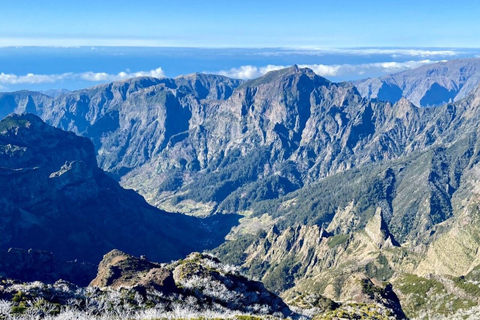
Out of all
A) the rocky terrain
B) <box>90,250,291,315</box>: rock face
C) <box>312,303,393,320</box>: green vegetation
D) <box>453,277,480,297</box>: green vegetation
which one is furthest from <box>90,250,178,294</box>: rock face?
<box>453,277,480,297</box>: green vegetation

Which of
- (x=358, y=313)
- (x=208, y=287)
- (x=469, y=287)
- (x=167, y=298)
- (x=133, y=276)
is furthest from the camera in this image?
(x=469, y=287)

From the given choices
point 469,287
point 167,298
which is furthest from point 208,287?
point 469,287

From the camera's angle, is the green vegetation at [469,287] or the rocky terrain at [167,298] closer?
the rocky terrain at [167,298]

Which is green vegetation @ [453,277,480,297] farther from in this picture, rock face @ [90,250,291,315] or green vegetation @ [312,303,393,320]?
rock face @ [90,250,291,315]

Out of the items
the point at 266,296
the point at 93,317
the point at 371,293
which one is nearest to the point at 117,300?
the point at 93,317

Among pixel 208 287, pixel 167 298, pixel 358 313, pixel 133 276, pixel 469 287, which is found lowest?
pixel 469 287

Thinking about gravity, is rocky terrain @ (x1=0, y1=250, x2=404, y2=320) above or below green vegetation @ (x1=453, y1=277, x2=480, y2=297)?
above

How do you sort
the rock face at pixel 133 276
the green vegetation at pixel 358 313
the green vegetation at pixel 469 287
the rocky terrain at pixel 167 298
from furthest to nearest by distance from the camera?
the green vegetation at pixel 469 287 < the green vegetation at pixel 358 313 < the rock face at pixel 133 276 < the rocky terrain at pixel 167 298

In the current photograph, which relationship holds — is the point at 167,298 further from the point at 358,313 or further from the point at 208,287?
the point at 358,313

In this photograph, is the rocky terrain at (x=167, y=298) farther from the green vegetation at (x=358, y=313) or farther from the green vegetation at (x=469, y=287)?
the green vegetation at (x=469, y=287)

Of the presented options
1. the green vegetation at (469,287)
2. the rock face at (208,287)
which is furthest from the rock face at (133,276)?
the green vegetation at (469,287)

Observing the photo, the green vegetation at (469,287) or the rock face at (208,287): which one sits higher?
the rock face at (208,287)
